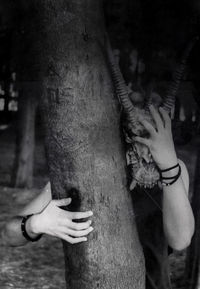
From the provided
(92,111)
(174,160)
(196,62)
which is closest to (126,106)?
(92,111)

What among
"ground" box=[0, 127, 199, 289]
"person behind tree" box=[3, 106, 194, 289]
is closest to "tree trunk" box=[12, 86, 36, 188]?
"ground" box=[0, 127, 199, 289]

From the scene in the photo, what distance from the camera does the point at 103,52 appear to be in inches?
51.8

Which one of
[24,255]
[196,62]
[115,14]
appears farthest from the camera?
[24,255]

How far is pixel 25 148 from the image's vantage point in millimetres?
6848

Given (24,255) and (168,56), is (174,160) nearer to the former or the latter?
(168,56)

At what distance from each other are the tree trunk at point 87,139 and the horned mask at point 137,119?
3 centimetres

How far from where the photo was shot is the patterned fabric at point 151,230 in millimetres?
1494

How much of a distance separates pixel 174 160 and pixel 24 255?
325cm

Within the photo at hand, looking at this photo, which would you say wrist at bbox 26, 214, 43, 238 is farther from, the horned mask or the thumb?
the horned mask

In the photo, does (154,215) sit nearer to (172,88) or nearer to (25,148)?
(172,88)

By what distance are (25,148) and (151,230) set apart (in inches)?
216

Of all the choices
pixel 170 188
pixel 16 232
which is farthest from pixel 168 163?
pixel 16 232

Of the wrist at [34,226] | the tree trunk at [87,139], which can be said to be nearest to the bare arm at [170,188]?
the tree trunk at [87,139]

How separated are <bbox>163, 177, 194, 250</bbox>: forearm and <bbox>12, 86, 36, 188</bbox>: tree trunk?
5.55 meters
